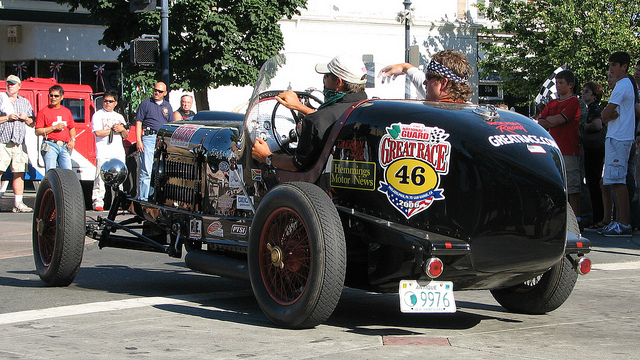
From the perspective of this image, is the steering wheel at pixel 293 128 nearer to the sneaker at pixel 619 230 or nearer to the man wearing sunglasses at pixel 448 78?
the man wearing sunglasses at pixel 448 78

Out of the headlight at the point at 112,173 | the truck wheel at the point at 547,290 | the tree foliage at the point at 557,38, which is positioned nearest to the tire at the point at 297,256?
the truck wheel at the point at 547,290

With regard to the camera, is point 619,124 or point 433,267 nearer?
point 433,267

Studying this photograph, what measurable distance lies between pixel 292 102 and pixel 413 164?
1305mm

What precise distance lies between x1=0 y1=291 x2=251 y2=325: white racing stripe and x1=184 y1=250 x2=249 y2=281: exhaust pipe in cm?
30

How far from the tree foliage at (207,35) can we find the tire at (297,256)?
17466 mm

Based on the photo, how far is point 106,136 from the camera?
1380 cm

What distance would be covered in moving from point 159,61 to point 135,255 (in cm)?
604

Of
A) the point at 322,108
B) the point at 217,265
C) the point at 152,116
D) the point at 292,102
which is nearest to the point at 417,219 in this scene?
the point at 322,108

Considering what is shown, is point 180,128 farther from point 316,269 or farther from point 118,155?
point 118,155

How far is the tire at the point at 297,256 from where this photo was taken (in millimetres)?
4699

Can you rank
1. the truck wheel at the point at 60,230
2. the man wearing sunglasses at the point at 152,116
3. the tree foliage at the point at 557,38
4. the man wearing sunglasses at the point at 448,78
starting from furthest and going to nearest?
the tree foliage at the point at 557,38, the man wearing sunglasses at the point at 152,116, the truck wheel at the point at 60,230, the man wearing sunglasses at the point at 448,78

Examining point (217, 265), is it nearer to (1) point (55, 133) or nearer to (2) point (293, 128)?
(2) point (293, 128)

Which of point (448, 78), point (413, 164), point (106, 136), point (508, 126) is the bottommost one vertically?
point (413, 164)

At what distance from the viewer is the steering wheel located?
242 inches
